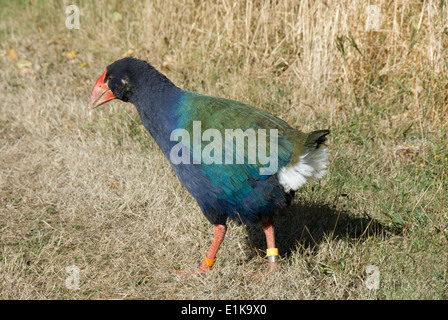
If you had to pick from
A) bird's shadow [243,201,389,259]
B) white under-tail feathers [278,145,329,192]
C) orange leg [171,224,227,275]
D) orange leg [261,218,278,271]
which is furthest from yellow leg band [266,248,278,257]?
white under-tail feathers [278,145,329,192]

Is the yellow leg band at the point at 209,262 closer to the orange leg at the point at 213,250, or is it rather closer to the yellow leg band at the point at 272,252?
the orange leg at the point at 213,250

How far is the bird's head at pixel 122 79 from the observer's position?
8.75 feet

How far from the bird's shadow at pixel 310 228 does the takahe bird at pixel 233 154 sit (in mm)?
396

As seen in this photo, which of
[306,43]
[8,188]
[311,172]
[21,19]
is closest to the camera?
[311,172]

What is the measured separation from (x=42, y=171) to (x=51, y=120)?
63cm

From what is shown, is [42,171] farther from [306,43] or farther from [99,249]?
[306,43]

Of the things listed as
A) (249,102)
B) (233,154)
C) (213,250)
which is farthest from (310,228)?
(249,102)

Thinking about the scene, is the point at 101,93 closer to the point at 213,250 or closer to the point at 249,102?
the point at 213,250

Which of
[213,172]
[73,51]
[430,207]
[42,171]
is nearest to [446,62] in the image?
[430,207]

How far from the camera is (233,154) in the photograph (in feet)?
7.86

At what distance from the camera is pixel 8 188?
3.42m

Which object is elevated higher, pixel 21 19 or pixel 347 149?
pixel 21 19

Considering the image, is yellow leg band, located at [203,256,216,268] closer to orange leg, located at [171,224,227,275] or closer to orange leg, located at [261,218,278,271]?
orange leg, located at [171,224,227,275]

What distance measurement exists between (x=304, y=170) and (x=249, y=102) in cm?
161
